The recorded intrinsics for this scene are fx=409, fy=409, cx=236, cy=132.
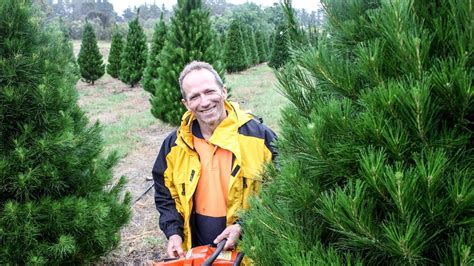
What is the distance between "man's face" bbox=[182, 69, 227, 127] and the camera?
102 inches

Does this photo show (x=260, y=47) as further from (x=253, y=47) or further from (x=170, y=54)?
(x=170, y=54)

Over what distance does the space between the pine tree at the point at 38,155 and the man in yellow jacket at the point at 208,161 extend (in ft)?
2.13

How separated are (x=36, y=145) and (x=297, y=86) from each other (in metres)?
1.89

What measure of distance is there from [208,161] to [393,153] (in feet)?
5.50

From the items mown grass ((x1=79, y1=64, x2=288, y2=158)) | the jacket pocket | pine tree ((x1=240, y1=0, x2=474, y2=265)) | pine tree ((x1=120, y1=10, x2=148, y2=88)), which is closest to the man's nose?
the jacket pocket

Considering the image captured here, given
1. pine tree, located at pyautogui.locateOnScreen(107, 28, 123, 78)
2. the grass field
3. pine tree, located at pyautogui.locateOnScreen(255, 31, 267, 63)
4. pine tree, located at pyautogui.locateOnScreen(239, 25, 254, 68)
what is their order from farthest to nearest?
pine tree, located at pyautogui.locateOnScreen(255, 31, 267, 63) → pine tree, located at pyautogui.locateOnScreen(239, 25, 254, 68) → pine tree, located at pyautogui.locateOnScreen(107, 28, 123, 78) → the grass field

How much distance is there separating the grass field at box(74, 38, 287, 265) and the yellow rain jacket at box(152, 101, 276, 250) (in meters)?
0.39

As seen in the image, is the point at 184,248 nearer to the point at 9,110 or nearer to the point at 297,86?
the point at 9,110

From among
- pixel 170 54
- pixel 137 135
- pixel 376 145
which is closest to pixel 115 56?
pixel 137 135

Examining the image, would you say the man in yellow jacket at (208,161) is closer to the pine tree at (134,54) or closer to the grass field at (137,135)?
the grass field at (137,135)

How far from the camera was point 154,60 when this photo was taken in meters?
13.8

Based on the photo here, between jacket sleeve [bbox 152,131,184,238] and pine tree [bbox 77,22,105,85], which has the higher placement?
pine tree [bbox 77,22,105,85]

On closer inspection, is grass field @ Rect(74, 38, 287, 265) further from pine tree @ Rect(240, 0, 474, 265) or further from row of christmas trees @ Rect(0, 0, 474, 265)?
pine tree @ Rect(240, 0, 474, 265)

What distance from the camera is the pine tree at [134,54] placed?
20094 mm
